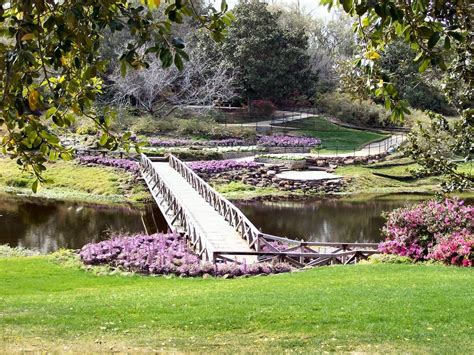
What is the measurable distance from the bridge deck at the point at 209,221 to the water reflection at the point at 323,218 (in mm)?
3874

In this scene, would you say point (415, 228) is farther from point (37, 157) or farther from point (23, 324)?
point (37, 157)

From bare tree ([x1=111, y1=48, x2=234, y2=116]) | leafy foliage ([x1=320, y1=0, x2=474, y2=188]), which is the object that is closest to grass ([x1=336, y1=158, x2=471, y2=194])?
bare tree ([x1=111, y1=48, x2=234, y2=116])

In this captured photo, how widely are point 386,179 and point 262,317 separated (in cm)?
3200

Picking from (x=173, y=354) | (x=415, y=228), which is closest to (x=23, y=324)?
(x=173, y=354)

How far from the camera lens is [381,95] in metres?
3.65

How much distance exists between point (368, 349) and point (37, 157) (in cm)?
A: 485

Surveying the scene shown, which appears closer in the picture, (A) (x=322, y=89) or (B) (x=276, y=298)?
(B) (x=276, y=298)

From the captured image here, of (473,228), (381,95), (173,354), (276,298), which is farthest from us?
(473,228)

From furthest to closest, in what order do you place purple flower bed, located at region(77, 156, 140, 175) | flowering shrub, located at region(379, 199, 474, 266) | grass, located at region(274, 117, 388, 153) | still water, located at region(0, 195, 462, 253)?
grass, located at region(274, 117, 388, 153) → purple flower bed, located at region(77, 156, 140, 175) → still water, located at region(0, 195, 462, 253) → flowering shrub, located at region(379, 199, 474, 266)

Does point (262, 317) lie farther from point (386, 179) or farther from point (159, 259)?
point (386, 179)

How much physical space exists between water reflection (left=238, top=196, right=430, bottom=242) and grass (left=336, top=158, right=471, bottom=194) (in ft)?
7.94

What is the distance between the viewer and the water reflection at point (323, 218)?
25.5m

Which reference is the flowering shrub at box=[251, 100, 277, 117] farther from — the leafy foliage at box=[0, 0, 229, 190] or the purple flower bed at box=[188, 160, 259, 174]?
the leafy foliage at box=[0, 0, 229, 190]

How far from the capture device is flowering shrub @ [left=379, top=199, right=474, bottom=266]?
15820 mm
